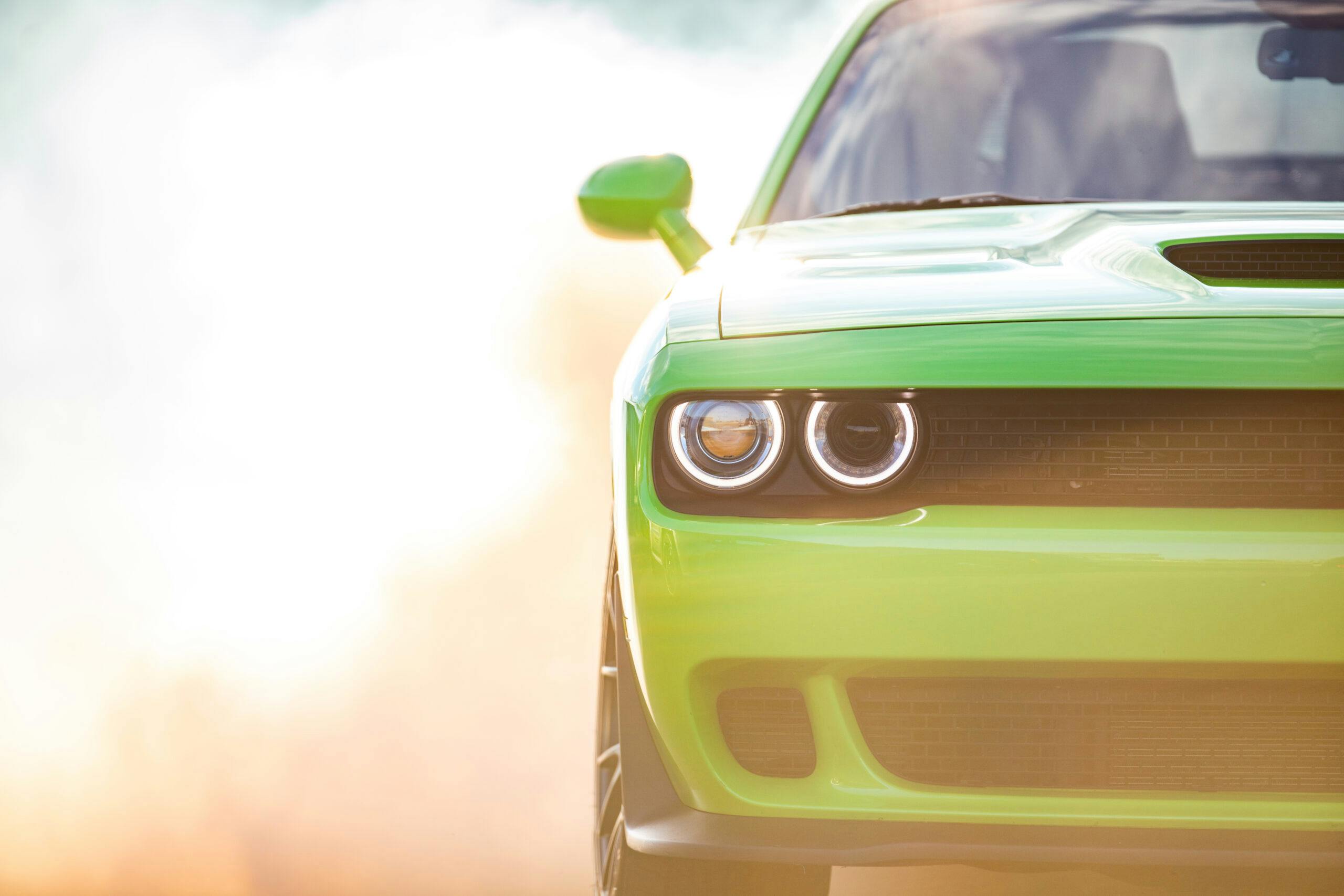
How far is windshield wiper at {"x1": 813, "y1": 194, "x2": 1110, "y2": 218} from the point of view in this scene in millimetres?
2424

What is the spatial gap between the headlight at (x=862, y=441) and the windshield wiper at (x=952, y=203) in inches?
40.3

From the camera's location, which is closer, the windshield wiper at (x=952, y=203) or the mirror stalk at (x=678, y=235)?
the windshield wiper at (x=952, y=203)

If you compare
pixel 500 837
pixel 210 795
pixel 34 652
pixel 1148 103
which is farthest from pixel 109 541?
pixel 1148 103

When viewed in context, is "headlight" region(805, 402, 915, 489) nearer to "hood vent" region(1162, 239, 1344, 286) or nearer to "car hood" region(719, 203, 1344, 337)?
"car hood" region(719, 203, 1344, 337)

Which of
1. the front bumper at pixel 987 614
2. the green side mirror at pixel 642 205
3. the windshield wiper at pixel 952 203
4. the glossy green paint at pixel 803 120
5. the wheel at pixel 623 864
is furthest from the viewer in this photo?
the glossy green paint at pixel 803 120

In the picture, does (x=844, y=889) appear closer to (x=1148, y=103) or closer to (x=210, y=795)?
(x=1148, y=103)

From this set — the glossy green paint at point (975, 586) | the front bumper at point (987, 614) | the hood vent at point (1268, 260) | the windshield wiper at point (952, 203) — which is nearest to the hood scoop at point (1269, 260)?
the hood vent at point (1268, 260)

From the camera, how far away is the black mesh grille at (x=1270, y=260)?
5.81 feet

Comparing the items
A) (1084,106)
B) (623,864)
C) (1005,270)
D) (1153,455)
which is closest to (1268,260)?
(1005,270)

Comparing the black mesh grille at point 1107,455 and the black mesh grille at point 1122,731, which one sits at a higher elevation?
the black mesh grille at point 1107,455

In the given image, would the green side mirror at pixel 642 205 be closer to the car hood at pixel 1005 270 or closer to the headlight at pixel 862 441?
the car hood at pixel 1005 270

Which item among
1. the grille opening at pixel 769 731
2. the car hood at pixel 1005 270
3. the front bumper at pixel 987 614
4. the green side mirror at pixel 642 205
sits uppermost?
the car hood at pixel 1005 270

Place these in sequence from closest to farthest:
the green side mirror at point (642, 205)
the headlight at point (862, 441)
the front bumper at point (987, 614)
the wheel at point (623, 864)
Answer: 1. the front bumper at point (987, 614)
2. the headlight at point (862, 441)
3. the wheel at point (623, 864)
4. the green side mirror at point (642, 205)

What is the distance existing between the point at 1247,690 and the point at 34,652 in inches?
209
